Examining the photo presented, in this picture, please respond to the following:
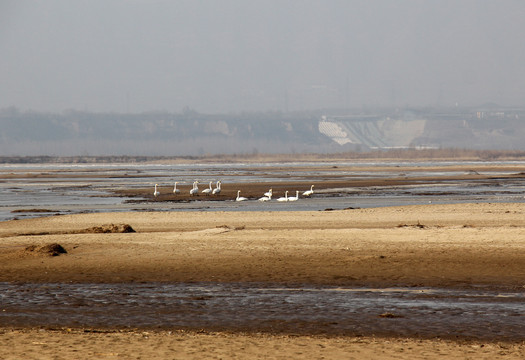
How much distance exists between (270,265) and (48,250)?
Result: 5.34m

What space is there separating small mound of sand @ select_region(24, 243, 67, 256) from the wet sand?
71 millimetres

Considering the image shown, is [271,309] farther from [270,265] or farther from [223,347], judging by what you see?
[270,265]

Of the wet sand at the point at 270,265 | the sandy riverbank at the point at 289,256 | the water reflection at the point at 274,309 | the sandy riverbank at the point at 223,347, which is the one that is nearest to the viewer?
the sandy riverbank at the point at 223,347

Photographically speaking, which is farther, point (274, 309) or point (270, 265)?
point (270, 265)

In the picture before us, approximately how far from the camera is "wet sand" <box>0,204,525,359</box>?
957 cm

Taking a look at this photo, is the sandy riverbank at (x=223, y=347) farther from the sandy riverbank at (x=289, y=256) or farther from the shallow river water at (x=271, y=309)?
the sandy riverbank at (x=289, y=256)

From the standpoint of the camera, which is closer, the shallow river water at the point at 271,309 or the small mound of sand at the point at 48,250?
the shallow river water at the point at 271,309

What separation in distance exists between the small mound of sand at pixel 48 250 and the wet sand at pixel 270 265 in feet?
0.23

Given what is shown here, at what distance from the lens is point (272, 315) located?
1191cm

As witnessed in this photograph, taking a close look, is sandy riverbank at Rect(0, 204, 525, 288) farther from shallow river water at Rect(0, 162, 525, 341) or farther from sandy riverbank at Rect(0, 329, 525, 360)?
sandy riverbank at Rect(0, 329, 525, 360)

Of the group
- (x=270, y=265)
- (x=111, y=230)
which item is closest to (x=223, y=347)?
(x=270, y=265)

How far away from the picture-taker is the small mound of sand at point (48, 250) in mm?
18422

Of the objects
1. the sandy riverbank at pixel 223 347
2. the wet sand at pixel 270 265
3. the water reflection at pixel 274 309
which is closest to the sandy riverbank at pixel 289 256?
the wet sand at pixel 270 265

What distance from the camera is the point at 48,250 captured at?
1848 centimetres
